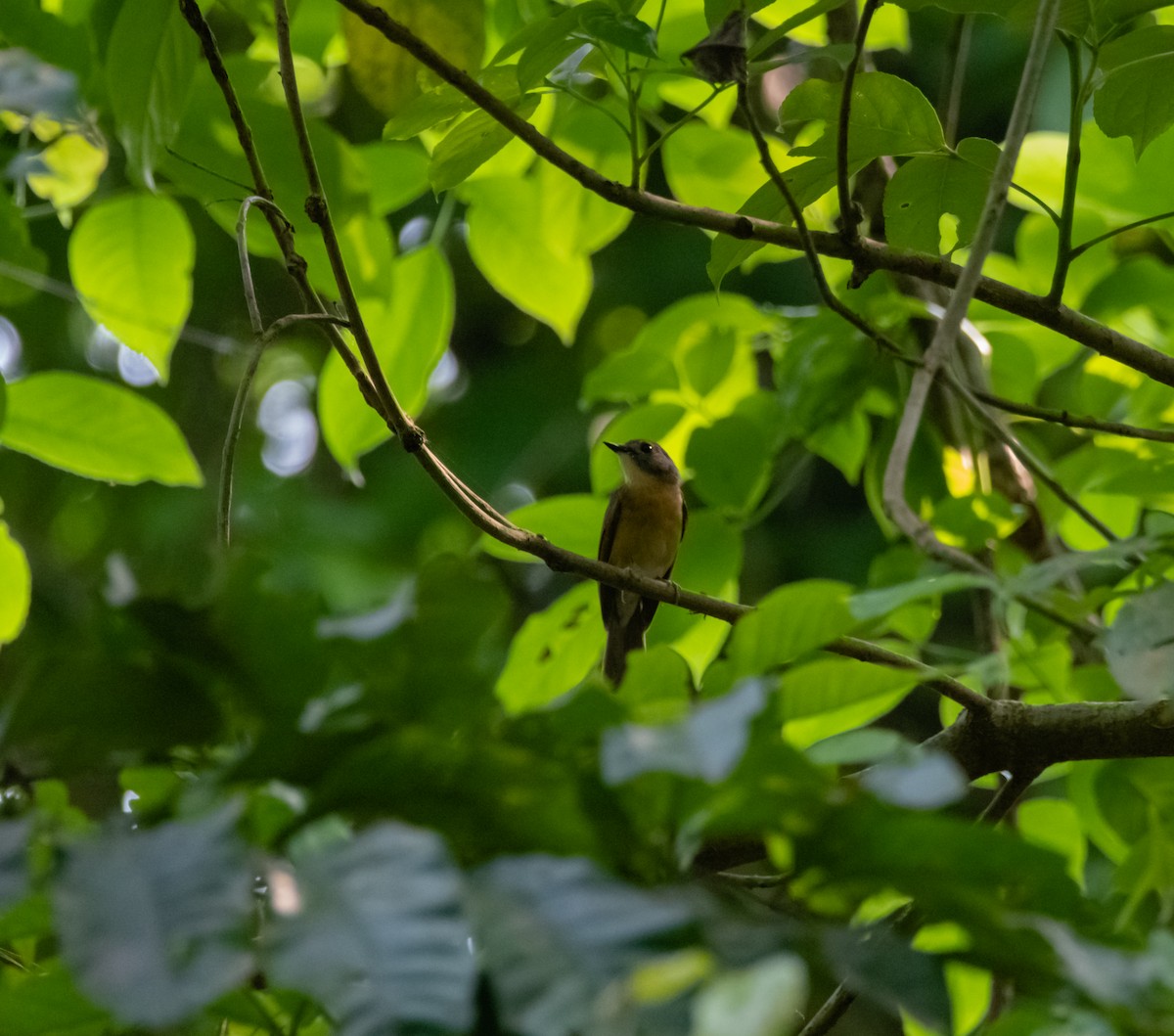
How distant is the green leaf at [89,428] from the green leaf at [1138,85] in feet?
6.97

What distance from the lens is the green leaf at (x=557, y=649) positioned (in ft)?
9.35

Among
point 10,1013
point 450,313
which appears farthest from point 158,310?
point 10,1013

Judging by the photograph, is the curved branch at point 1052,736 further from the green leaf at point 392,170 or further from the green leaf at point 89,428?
the green leaf at point 392,170

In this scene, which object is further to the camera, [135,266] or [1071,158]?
[135,266]

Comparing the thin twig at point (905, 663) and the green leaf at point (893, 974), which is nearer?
the green leaf at point (893, 974)

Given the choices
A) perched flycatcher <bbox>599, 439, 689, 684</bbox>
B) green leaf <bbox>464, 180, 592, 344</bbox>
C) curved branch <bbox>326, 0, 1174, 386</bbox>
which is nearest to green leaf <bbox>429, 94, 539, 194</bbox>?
curved branch <bbox>326, 0, 1174, 386</bbox>

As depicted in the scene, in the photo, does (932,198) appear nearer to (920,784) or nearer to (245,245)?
(245,245)

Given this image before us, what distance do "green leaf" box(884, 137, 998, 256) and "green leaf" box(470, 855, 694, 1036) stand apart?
6.57ft

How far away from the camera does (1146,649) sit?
4.64 ft

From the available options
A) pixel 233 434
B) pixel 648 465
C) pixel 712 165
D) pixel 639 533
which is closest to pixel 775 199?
pixel 712 165

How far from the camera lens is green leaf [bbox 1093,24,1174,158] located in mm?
2328

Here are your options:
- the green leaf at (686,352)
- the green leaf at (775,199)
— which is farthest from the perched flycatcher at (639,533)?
the green leaf at (775,199)

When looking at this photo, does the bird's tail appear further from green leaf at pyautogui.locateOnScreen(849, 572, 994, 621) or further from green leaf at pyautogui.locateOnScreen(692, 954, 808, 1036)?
green leaf at pyautogui.locateOnScreen(692, 954, 808, 1036)

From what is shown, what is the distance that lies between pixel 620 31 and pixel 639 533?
501 cm
